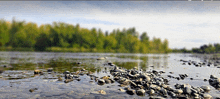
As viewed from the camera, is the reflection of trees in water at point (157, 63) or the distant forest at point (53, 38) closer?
the reflection of trees in water at point (157, 63)

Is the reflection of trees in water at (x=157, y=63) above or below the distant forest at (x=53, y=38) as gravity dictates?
below

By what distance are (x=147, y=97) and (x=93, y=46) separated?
152 metres

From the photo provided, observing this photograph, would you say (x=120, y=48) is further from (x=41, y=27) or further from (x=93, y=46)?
(x=41, y=27)

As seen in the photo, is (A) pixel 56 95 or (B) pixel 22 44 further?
(B) pixel 22 44

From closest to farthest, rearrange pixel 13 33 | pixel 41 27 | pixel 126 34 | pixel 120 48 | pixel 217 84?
pixel 217 84 → pixel 13 33 → pixel 41 27 → pixel 120 48 → pixel 126 34

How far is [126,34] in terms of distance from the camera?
631ft

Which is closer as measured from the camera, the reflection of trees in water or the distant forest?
the reflection of trees in water

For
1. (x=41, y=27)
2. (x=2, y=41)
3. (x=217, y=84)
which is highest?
(x=41, y=27)

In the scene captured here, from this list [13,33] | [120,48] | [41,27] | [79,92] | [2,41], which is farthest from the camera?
[120,48]

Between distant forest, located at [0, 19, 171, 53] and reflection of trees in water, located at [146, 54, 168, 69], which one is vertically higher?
distant forest, located at [0, 19, 171, 53]

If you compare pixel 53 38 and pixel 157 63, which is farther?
pixel 53 38

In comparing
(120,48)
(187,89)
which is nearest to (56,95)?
(187,89)

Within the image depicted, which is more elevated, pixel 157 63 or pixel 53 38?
pixel 53 38

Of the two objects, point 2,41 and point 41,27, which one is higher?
point 41,27
